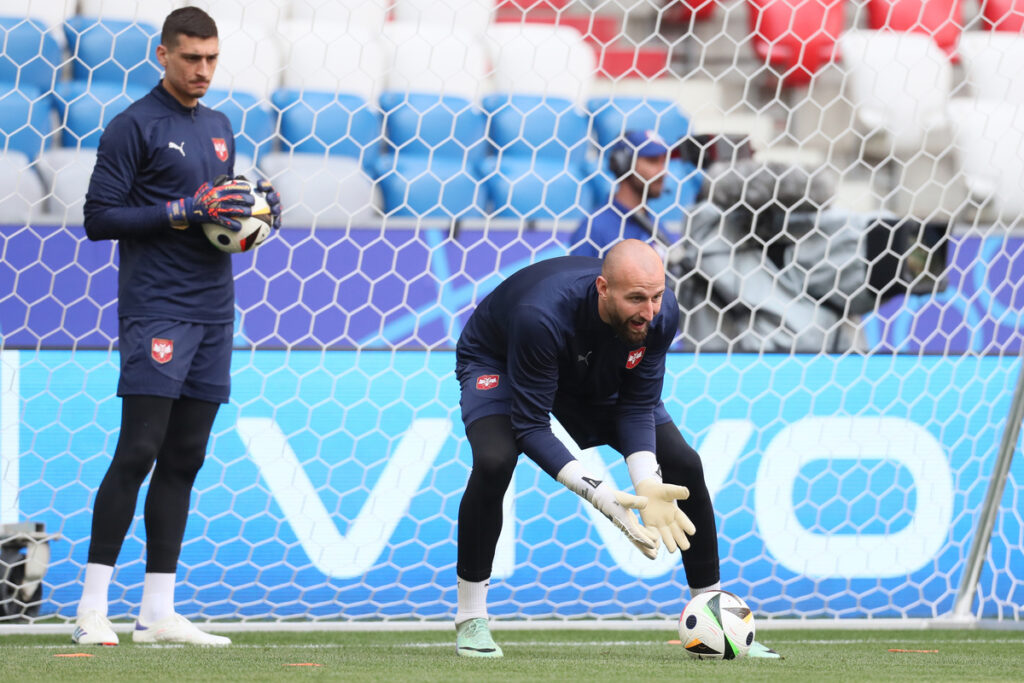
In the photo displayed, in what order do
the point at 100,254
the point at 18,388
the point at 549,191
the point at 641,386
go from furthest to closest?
the point at 549,191
the point at 100,254
the point at 18,388
the point at 641,386

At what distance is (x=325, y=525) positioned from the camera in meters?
4.20

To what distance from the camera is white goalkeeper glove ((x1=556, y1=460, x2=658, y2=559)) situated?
2.70 meters

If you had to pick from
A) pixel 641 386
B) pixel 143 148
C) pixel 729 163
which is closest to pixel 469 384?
pixel 641 386

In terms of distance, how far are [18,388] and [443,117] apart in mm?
2501

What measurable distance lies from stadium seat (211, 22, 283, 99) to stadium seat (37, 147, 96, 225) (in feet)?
2.59

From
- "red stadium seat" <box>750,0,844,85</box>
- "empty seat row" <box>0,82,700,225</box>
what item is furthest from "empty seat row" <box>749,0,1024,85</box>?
"empty seat row" <box>0,82,700,225</box>

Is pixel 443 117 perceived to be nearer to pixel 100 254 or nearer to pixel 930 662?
pixel 100 254

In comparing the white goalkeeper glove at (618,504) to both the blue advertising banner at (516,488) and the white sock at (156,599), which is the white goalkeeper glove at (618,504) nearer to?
the white sock at (156,599)

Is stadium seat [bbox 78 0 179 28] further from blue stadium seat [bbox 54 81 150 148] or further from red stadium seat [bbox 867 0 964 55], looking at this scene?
red stadium seat [bbox 867 0 964 55]

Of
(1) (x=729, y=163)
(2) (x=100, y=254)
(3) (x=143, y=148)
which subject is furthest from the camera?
(1) (x=729, y=163)

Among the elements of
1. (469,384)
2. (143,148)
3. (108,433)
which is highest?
(143,148)

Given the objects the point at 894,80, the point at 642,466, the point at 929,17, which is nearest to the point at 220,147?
the point at 642,466

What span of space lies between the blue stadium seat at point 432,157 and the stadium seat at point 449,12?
553mm

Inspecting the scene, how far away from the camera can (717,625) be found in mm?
3006
